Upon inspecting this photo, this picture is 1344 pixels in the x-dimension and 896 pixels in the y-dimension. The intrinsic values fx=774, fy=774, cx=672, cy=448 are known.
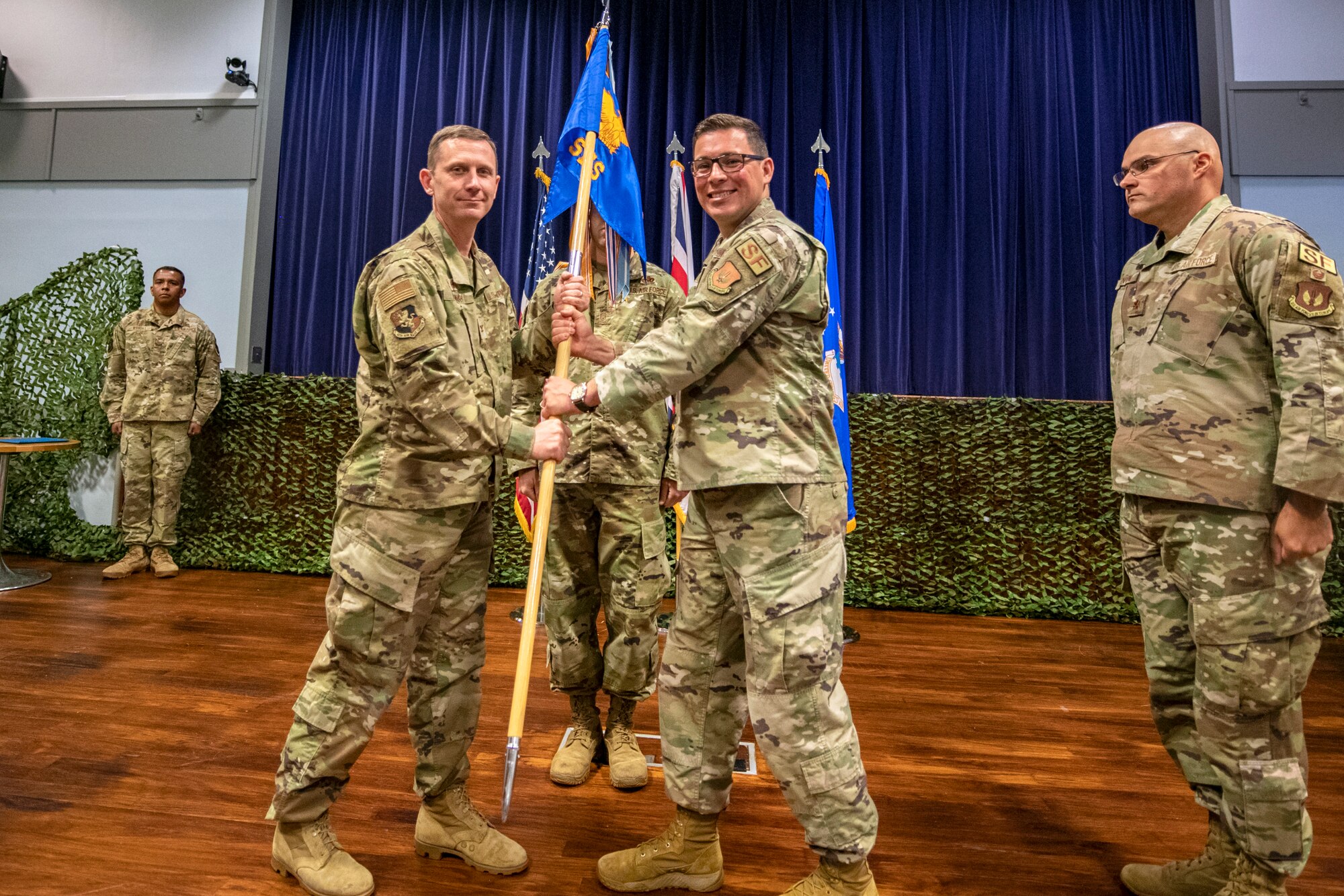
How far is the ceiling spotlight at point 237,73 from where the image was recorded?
221 inches

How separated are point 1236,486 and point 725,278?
104 centimetres

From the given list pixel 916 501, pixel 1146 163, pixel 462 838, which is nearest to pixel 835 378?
pixel 916 501

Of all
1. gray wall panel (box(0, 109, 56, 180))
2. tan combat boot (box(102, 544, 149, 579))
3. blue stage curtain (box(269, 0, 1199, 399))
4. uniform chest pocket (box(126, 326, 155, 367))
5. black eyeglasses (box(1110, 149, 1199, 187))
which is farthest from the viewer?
gray wall panel (box(0, 109, 56, 180))

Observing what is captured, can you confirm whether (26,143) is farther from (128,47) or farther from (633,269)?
(633,269)

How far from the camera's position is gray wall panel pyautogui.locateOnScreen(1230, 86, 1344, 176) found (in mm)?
4910

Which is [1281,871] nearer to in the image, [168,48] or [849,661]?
[849,661]

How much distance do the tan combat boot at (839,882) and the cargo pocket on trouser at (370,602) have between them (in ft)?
3.05

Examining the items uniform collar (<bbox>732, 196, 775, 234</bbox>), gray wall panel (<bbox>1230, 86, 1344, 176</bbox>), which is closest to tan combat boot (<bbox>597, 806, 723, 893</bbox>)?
uniform collar (<bbox>732, 196, 775, 234</bbox>)

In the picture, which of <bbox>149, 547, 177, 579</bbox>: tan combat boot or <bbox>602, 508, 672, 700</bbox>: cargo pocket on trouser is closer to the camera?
<bbox>602, 508, 672, 700</bbox>: cargo pocket on trouser

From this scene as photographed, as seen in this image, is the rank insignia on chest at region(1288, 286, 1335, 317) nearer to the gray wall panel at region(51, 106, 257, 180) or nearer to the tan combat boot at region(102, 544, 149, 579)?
the tan combat boot at region(102, 544, 149, 579)

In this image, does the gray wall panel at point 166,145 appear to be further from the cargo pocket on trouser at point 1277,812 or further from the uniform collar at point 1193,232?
the cargo pocket on trouser at point 1277,812

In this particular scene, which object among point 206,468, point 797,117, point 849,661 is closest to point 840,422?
point 849,661

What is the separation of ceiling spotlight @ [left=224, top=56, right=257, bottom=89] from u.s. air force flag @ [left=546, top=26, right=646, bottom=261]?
15.4 feet

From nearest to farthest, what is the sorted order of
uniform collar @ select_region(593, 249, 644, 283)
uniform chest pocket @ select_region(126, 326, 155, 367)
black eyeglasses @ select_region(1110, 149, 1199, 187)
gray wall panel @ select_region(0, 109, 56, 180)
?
black eyeglasses @ select_region(1110, 149, 1199, 187) < uniform collar @ select_region(593, 249, 644, 283) < uniform chest pocket @ select_region(126, 326, 155, 367) < gray wall panel @ select_region(0, 109, 56, 180)
